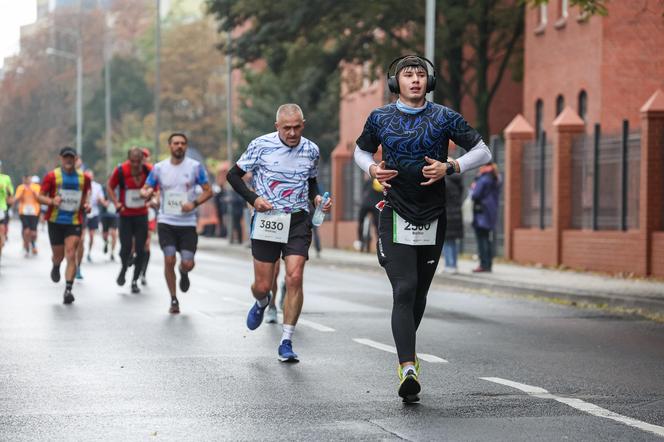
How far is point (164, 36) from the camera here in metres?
98.6

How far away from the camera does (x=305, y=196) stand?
11.9m

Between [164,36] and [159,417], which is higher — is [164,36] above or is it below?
above

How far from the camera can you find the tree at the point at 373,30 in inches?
1523

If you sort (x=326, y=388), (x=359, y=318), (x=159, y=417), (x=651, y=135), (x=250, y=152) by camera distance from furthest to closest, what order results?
(x=651, y=135)
(x=359, y=318)
(x=250, y=152)
(x=326, y=388)
(x=159, y=417)

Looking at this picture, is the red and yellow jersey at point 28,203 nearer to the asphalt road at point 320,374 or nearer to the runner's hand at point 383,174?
the asphalt road at point 320,374

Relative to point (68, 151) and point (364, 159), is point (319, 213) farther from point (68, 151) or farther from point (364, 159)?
point (68, 151)

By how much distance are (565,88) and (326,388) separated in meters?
25.7

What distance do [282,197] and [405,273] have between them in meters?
2.68

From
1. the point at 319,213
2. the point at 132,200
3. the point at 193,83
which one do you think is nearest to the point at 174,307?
the point at 132,200

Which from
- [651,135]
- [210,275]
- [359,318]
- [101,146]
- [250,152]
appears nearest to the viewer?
[250,152]

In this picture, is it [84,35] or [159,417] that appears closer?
[159,417]

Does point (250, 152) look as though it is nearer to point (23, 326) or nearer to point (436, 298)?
point (23, 326)

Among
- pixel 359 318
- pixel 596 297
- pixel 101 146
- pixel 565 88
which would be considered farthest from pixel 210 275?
pixel 101 146

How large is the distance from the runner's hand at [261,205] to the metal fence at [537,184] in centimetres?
1695
